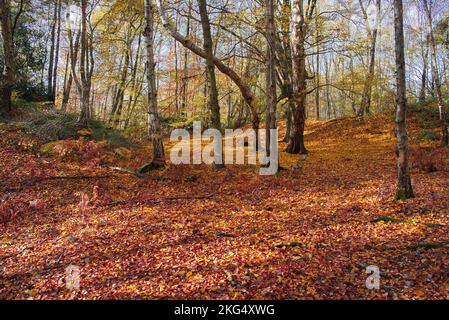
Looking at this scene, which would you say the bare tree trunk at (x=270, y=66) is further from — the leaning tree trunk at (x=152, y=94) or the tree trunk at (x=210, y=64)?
the leaning tree trunk at (x=152, y=94)

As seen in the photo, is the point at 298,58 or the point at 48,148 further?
the point at 298,58

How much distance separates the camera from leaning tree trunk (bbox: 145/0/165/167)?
8.49m

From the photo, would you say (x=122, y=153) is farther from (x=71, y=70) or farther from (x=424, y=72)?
(x=424, y=72)

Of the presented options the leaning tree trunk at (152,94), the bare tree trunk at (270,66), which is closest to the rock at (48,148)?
the leaning tree trunk at (152,94)

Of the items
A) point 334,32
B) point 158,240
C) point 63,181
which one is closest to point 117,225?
point 158,240

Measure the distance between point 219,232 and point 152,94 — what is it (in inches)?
207

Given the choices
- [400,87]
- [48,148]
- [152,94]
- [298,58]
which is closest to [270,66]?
[298,58]

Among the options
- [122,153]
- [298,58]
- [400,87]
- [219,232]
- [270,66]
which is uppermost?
[298,58]

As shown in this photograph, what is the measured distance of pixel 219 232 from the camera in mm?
5035

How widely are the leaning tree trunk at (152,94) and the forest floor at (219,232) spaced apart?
0.69 meters

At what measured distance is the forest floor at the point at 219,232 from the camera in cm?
339

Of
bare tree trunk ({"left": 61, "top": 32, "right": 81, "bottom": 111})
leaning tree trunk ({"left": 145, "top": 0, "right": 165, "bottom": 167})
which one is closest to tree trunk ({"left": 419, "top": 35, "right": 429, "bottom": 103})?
leaning tree trunk ({"left": 145, "top": 0, "right": 165, "bottom": 167})

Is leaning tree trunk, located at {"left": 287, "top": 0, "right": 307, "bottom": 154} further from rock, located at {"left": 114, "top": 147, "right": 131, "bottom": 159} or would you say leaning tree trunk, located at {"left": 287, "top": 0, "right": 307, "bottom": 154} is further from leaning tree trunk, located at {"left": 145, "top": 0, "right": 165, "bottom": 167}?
rock, located at {"left": 114, "top": 147, "right": 131, "bottom": 159}
